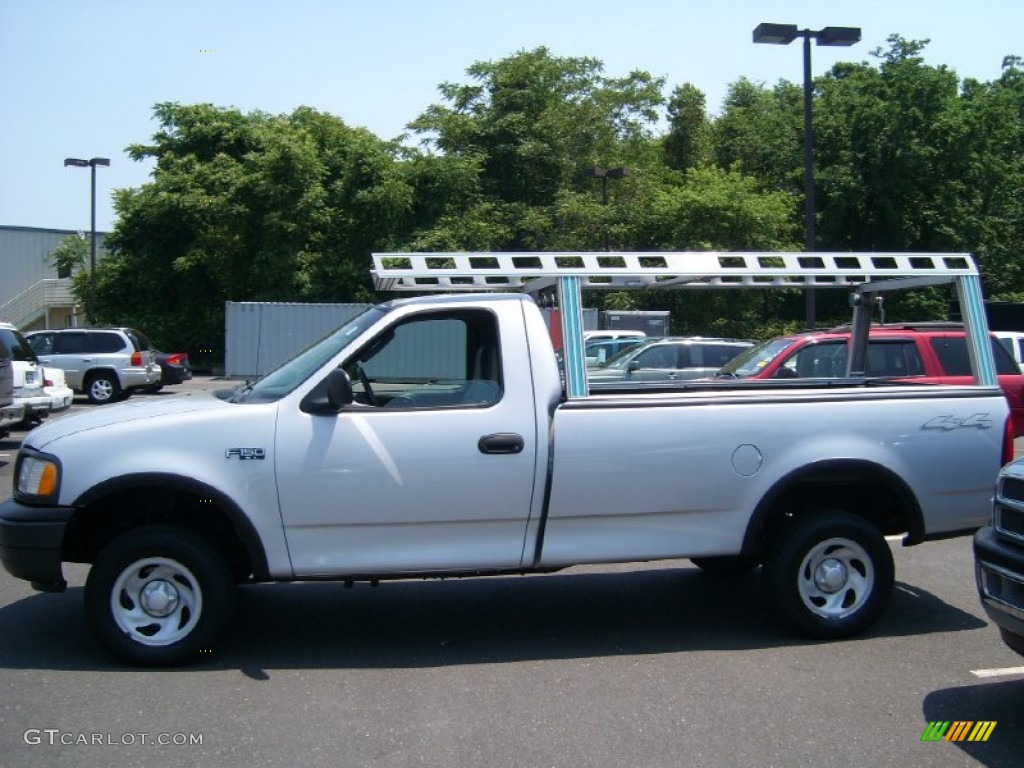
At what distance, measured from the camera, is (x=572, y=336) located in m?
5.68

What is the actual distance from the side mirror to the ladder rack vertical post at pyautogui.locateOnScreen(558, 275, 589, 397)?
123 cm

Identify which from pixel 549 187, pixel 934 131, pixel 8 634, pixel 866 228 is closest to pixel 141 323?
pixel 549 187

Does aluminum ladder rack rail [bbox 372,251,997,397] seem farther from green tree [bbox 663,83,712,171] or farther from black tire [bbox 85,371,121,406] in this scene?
green tree [bbox 663,83,712,171]

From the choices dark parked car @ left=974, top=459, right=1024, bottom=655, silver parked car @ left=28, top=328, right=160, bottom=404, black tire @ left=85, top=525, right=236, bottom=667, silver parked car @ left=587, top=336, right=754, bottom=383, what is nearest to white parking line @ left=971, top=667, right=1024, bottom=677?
dark parked car @ left=974, top=459, right=1024, bottom=655

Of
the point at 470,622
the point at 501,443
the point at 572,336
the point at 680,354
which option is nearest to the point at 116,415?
the point at 501,443

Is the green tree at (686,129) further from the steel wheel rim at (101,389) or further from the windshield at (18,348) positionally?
the windshield at (18,348)

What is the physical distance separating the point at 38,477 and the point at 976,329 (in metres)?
5.56

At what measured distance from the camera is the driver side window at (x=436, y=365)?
18.2 feet

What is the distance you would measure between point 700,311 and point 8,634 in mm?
26103

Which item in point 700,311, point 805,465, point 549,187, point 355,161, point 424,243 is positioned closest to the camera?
point 805,465

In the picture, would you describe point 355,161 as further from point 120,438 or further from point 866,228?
point 120,438

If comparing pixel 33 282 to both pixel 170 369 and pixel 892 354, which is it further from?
pixel 892 354

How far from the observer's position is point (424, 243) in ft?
110

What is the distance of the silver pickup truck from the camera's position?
17.0 feet
